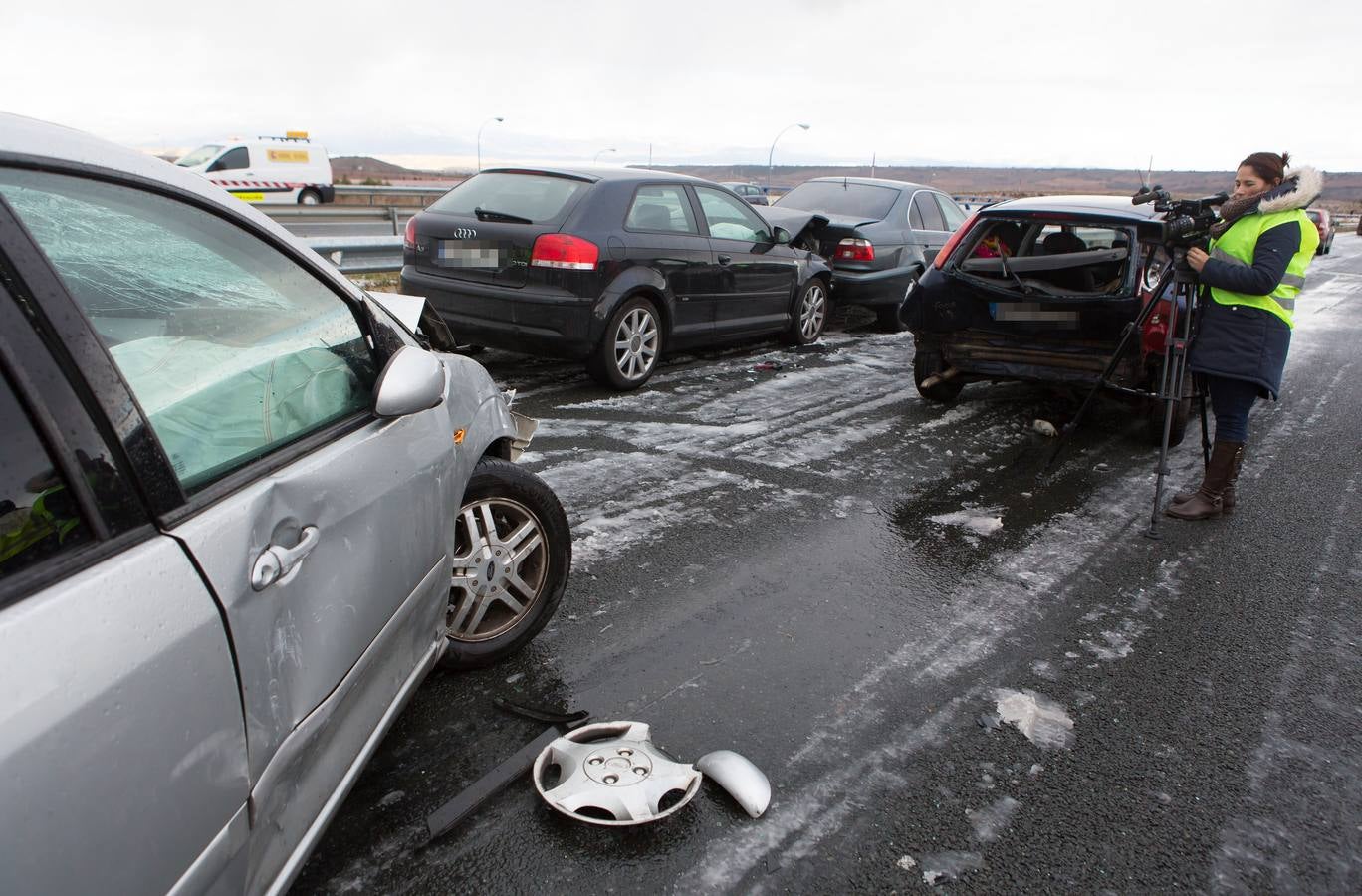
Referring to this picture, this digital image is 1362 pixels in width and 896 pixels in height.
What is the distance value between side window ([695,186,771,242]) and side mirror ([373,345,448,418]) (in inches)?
232

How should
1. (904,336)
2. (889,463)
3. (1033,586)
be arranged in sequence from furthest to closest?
(904,336)
(889,463)
(1033,586)

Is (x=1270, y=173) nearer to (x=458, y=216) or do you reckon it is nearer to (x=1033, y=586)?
(x=1033, y=586)

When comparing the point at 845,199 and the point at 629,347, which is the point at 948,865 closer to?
the point at 629,347

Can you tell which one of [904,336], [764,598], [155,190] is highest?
[155,190]

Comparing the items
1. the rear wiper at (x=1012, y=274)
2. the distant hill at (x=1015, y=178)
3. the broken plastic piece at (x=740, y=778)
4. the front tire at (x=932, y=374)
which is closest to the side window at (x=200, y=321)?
the broken plastic piece at (x=740, y=778)

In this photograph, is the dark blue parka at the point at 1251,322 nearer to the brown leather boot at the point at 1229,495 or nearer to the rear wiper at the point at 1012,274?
the brown leather boot at the point at 1229,495

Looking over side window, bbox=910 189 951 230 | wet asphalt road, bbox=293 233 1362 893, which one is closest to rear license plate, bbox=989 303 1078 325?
wet asphalt road, bbox=293 233 1362 893

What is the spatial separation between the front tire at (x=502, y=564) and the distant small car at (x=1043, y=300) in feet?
13.9

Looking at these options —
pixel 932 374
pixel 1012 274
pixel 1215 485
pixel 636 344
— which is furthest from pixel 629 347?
pixel 1215 485

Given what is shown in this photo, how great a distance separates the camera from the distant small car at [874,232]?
32.8 feet

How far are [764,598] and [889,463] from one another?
212 centimetres

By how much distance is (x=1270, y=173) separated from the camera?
4.41m

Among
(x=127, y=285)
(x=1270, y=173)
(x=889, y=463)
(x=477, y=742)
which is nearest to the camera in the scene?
(x=127, y=285)

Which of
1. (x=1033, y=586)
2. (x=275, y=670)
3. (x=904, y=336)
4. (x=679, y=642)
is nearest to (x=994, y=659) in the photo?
(x=1033, y=586)
